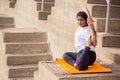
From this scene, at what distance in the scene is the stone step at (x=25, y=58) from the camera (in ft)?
21.3

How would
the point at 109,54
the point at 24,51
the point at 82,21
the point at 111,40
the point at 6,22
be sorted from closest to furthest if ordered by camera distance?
1. the point at 82,21
2. the point at 109,54
3. the point at 111,40
4. the point at 24,51
5. the point at 6,22

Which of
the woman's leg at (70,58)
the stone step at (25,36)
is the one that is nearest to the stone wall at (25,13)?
the stone step at (25,36)

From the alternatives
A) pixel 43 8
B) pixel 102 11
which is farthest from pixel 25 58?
pixel 102 11

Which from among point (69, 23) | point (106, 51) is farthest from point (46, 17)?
point (106, 51)

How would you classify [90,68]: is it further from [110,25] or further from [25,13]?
[25,13]

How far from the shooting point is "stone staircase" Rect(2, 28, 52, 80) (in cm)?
636

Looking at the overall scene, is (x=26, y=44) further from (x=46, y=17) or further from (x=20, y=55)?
(x=46, y=17)

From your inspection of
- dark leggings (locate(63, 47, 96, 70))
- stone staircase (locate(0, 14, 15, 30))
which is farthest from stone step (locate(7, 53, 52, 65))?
stone staircase (locate(0, 14, 15, 30))

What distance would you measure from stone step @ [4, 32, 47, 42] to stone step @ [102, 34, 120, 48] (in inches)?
99.7

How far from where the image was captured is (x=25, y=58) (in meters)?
6.65

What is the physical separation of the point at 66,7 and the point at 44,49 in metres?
1.23

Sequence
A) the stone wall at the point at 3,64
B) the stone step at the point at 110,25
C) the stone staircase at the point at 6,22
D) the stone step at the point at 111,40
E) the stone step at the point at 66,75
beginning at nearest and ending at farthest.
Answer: the stone step at the point at 66,75 < the stone step at the point at 111,40 < the stone step at the point at 110,25 < the stone wall at the point at 3,64 < the stone staircase at the point at 6,22

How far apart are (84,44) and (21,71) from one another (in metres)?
2.37

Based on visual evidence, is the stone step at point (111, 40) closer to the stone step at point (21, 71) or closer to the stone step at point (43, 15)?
the stone step at point (21, 71)
